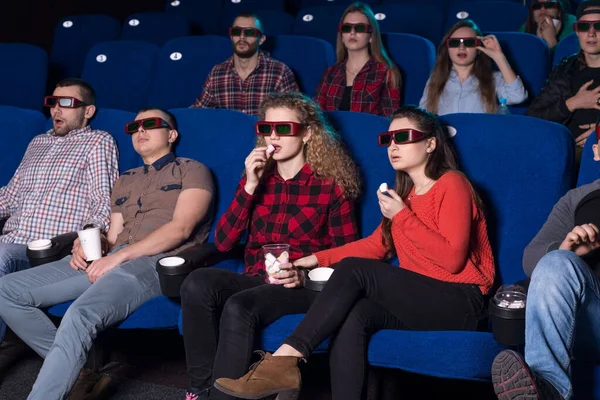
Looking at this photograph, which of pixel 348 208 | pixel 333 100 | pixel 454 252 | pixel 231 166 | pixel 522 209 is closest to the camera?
pixel 454 252

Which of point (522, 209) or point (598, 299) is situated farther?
point (522, 209)

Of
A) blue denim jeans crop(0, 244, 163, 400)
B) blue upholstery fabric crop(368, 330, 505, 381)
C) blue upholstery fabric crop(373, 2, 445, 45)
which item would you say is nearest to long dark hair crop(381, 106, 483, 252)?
blue upholstery fabric crop(368, 330, 505, 381)

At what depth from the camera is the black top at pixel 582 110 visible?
8.33 ft

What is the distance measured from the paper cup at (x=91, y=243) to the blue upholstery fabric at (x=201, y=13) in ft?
8.09

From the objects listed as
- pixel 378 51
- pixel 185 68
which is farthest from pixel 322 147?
pixel 185 68

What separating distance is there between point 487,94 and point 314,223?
985mm

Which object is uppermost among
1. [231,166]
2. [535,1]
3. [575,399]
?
[535,1]

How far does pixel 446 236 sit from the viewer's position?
1849 millimetres

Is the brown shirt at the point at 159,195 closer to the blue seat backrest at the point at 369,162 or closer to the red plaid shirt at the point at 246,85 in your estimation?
the blue seat backrest at the point at 369,162

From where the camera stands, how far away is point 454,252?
1827 mm

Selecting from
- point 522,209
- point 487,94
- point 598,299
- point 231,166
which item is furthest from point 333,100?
point 598,299

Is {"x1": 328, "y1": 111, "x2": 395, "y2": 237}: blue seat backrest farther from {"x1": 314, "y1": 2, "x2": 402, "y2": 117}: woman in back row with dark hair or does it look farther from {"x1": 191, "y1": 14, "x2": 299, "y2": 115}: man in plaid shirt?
{"x1": 191, "y1": 14, "x2": 299, "y2": 115}: man in plaid shirt

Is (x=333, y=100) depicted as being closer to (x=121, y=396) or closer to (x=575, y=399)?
(x=121, y=396)

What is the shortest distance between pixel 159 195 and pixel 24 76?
1626mm
